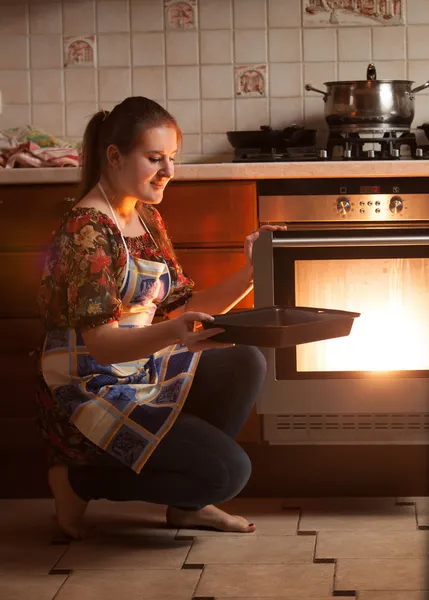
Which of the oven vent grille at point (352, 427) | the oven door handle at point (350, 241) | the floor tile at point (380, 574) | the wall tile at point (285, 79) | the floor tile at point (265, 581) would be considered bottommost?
the floor tile at point (265, 581)

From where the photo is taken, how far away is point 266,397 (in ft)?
8.62

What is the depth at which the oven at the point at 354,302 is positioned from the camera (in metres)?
2.61

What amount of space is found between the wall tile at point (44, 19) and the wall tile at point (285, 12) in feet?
2.22

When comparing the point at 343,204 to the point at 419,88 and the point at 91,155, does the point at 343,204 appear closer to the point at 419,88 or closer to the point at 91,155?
the point at 419,88

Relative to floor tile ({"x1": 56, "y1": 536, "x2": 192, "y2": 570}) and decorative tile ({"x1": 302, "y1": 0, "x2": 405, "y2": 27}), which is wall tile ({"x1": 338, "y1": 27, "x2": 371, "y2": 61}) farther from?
floor tile ({"x1": 56, "y1": 536, "x2": 192, "y2": 570})

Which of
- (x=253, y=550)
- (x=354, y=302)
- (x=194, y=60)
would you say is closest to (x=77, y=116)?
(x=194, y=60)

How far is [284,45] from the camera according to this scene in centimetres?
332

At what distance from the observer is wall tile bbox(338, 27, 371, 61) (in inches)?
130

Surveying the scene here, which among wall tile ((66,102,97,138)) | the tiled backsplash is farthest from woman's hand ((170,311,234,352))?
wall tile ((66,102,97,138))

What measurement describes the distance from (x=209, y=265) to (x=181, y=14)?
40.2 inches

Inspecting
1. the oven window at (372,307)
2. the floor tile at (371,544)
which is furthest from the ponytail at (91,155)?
the floor tile at (371,544)

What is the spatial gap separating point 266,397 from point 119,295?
0.54 m

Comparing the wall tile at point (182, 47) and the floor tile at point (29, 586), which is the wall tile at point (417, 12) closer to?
the wall tile at point (182, 47)

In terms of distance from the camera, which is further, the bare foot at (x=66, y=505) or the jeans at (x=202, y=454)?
the bare foot at (x=66, y=505)
